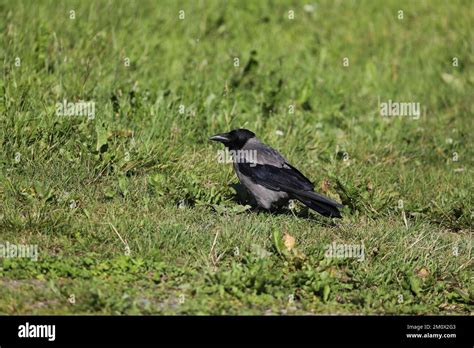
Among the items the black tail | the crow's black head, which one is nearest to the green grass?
the black tail

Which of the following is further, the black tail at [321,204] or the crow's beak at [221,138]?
the crow's beak at [221,138]

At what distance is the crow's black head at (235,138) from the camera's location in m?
7.88

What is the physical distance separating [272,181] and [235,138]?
0.72 m

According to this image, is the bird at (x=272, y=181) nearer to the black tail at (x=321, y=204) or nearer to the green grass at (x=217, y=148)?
the black tail at (x=321, y=204)

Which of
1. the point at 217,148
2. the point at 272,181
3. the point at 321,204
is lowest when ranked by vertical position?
the point at 321,204

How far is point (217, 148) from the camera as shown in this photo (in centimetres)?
841

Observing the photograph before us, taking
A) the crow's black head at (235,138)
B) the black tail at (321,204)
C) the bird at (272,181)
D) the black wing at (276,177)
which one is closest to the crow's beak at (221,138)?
the crow's black head at (235,138)

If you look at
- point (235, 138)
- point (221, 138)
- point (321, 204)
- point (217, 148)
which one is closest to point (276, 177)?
point (321, 204)

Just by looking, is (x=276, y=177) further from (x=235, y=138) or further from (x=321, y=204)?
(x=235, y=138)

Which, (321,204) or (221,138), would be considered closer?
(321,204)

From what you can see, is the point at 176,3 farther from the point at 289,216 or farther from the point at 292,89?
the point at 289,216

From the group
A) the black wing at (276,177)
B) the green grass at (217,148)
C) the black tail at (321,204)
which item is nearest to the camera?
the green grass at (217,148)

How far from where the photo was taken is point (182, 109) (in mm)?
8750
